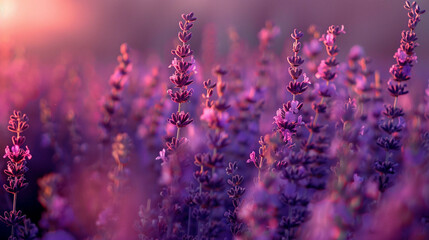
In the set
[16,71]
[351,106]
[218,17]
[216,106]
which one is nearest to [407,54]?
[351,106]

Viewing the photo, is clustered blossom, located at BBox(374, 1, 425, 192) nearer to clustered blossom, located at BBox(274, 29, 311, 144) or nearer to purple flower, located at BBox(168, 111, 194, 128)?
clustered blossom, located at BBox(274, 29, 311, 144)

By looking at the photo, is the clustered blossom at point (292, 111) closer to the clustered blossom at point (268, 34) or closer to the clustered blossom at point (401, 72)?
the clustered blossom at point (401, 72)

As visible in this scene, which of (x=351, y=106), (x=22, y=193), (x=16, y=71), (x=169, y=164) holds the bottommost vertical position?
(x=22, y=193)

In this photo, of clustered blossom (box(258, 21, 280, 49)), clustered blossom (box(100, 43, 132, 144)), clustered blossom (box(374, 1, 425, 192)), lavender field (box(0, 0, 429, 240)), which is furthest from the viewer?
clustered blossom (box(258, 21, 280, 49))

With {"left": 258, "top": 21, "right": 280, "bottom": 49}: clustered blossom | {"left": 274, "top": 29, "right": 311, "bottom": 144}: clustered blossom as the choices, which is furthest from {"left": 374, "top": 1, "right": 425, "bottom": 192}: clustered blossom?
{"left": 258, "top": 21, "right": 280, "bottom": 49}: clustered blossom

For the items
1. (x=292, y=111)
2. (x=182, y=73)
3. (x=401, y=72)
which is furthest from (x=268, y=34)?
(x=182, y=73)

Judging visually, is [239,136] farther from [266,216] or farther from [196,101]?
[266,216]

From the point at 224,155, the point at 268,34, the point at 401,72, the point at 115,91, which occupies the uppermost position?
the point at 268,34

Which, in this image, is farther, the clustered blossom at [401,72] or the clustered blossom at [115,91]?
the clustered blossom at [115,91]

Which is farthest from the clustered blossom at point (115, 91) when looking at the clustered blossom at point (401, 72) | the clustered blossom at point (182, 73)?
the clustered blossom at point (401, 72)

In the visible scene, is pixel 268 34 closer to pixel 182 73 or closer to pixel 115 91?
pixel 115 91

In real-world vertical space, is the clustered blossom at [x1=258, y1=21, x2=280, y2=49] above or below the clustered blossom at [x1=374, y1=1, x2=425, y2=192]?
above
